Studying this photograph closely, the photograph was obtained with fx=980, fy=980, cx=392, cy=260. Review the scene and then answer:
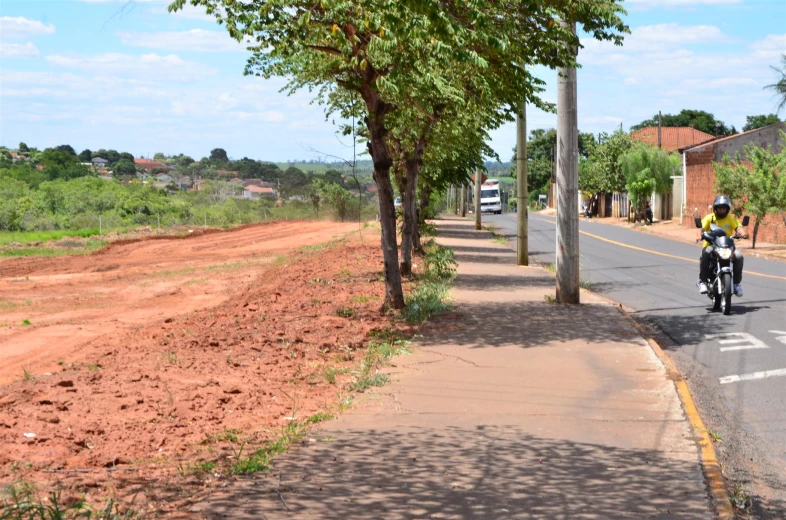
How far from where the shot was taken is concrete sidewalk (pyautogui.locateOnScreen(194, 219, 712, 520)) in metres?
5.72

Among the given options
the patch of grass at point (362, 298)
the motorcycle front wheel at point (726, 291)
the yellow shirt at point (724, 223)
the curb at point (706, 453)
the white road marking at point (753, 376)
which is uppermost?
the yellow shirt at point (724, 223)

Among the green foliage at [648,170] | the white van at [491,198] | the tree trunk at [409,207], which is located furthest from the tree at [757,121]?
the tree trunk at [409,207]

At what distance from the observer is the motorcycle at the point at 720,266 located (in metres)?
14.5

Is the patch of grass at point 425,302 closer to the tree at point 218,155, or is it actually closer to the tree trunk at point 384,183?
the tree trunk at point 384,183

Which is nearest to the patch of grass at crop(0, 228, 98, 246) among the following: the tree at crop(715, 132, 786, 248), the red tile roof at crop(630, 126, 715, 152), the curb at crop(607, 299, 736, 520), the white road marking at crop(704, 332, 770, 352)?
the tree at crop(715, 132, 786, 248)

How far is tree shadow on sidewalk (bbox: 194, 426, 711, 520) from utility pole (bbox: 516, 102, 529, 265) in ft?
52.4

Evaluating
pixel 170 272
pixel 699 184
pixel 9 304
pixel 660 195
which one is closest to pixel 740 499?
pixel 9 304

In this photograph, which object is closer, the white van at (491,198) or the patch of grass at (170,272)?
the patch of grass at (170,272)

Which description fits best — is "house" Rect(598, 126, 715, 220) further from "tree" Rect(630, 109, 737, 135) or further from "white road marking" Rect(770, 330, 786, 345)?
"white road marking" Rect(770, 330, 786, 345)

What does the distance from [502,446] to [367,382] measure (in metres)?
2.54

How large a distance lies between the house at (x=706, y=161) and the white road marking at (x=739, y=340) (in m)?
36.7

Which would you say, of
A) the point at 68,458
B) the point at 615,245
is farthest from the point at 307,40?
the point at 615,245

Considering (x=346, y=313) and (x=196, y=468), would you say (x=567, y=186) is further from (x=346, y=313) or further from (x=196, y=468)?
(x=196, y=468)

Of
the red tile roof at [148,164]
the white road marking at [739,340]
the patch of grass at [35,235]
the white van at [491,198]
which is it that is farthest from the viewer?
the red tile roof at [148,164]
